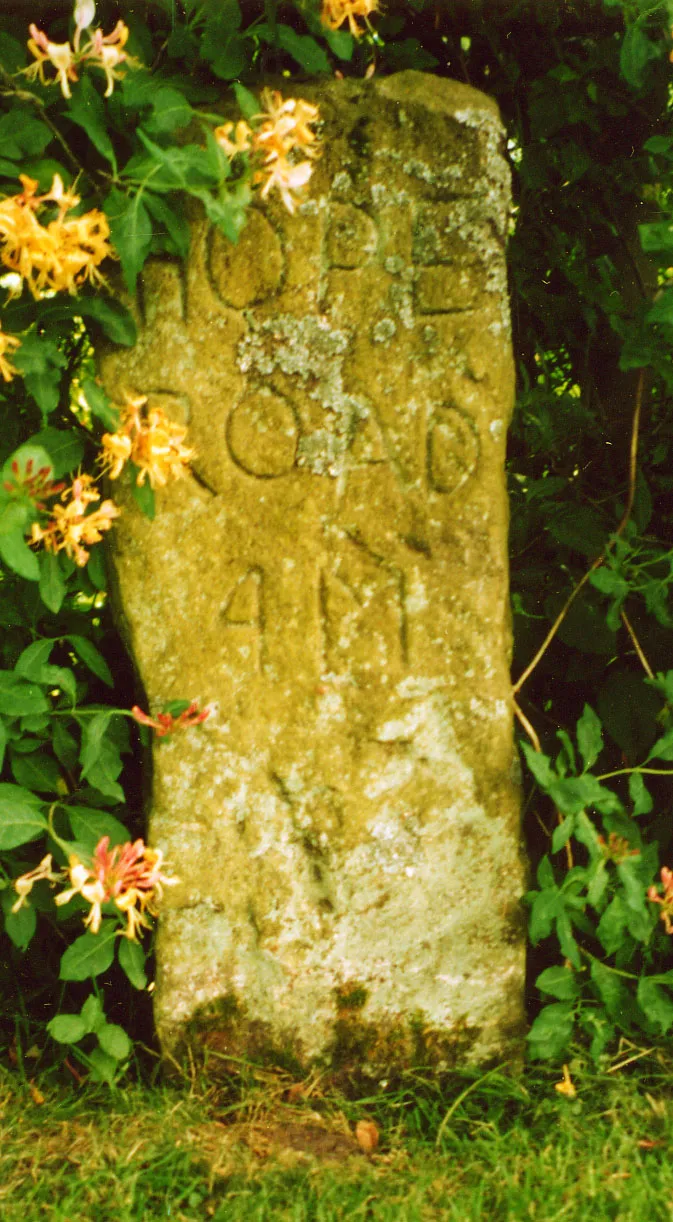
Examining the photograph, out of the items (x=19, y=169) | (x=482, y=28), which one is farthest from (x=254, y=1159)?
(x=482, y=28)

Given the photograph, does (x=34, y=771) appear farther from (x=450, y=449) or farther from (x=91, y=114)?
(x=91, y=114)

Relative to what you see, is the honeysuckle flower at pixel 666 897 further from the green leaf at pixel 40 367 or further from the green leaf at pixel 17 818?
the green leaf at pixel 40 367

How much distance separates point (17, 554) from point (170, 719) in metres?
0.39

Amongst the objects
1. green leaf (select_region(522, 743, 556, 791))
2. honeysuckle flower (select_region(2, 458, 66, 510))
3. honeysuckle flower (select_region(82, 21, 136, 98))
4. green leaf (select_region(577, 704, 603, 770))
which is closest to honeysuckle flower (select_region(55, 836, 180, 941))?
honeysuckle flower (select_region(2, 458, 66, 510))

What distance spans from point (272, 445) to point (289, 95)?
0.62 metres

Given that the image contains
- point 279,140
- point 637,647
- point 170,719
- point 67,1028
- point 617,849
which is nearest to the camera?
point 279,140

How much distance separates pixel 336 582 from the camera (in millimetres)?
2012

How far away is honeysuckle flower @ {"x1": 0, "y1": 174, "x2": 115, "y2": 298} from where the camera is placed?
5.21 ft

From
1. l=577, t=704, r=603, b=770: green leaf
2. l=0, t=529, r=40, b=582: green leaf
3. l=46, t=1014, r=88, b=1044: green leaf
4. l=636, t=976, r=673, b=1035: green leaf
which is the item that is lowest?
l=636, t=976, r=673, b=1035: green leaf

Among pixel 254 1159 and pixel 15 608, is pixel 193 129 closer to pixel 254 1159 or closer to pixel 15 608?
pixel 15 608

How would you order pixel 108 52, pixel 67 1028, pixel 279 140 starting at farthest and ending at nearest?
pixel 67 1028, pixel 279 140, pixel 108 52

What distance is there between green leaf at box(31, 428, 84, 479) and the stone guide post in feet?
0.48

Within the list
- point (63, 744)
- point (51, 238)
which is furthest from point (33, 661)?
point (51, 238)

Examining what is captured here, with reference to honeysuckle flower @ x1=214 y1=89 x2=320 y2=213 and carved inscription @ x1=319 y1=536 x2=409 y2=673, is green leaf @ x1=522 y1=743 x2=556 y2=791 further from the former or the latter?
honeysuckle flower @ x1=214 y1=89 x2=320 y2=213
